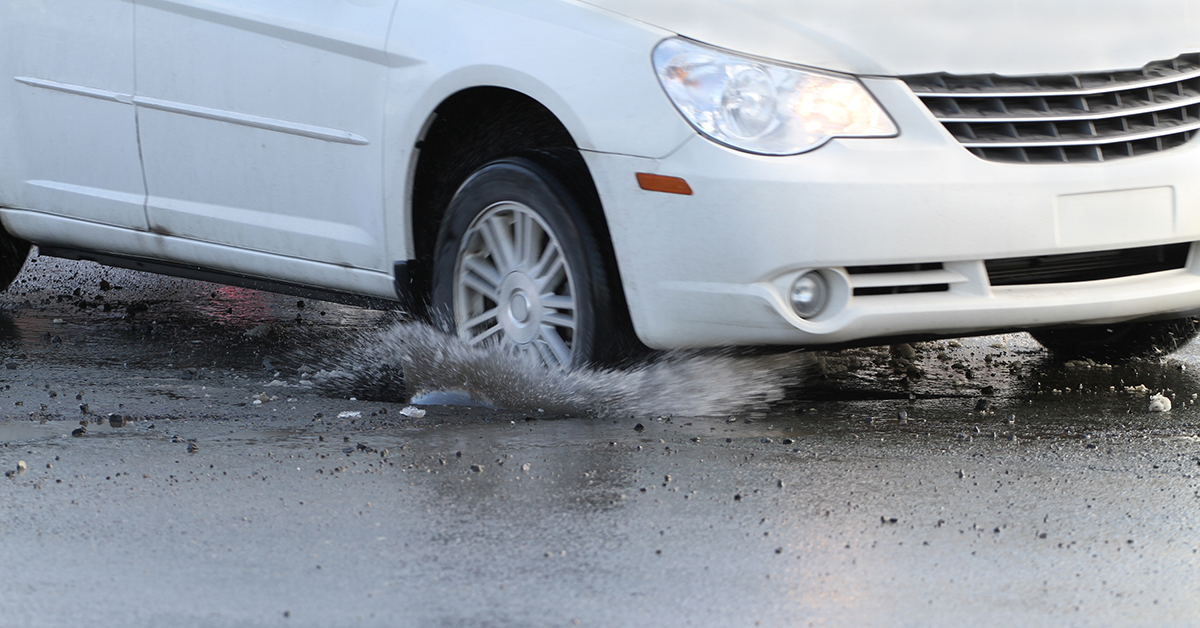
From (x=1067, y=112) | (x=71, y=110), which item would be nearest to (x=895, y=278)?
(x=1067, y=112)

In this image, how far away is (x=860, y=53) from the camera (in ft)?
13.0

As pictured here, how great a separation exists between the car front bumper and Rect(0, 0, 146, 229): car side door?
79.7 inches

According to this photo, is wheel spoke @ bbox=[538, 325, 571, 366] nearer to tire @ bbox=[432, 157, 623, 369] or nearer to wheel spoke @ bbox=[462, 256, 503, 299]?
tire @ bbox=[432, 157, 623, 369]

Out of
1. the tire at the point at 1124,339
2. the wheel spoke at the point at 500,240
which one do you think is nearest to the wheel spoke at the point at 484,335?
the wheel spoke at the point at 500,240

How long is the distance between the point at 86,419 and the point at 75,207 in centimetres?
147

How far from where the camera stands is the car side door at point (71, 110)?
17.2ft

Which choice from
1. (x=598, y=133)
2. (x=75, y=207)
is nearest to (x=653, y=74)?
(x=598, y=133)

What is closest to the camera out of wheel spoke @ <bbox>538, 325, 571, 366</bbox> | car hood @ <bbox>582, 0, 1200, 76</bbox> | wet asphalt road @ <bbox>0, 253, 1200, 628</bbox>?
wet asphalt road @ <bbox>0, 253, 1200, 628</bbox>

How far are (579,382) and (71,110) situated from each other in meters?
2.31

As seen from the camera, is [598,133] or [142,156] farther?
[142,156]

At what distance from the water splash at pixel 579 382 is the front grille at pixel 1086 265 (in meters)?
0.75

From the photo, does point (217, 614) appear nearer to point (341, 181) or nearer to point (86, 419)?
point (86, 419)

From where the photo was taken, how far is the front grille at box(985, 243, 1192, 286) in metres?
4.07

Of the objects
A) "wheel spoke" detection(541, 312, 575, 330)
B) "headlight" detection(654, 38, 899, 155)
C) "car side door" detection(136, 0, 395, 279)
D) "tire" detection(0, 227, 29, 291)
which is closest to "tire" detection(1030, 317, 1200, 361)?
"headlight" detection(654, 38, 899, 155)
